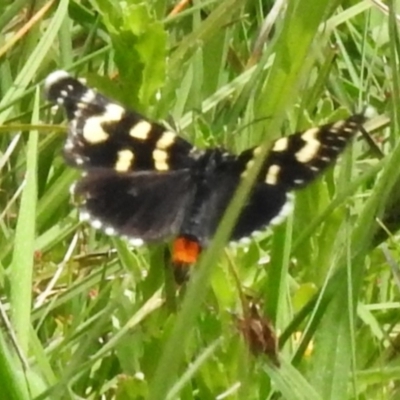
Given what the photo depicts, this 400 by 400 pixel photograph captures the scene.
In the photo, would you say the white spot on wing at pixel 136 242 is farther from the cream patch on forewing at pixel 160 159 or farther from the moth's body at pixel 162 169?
the cream patch on forewing at pixel 160 159

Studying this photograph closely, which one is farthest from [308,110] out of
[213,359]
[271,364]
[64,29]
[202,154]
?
[271,364]

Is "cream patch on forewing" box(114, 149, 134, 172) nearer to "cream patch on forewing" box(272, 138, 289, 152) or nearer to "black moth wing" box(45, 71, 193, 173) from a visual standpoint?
"black moth wing" box(45, 71, 193, 173)

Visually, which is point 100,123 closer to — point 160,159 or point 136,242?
point 160,159

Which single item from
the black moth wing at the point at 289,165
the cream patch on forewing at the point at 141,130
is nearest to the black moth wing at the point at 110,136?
the cream patch on forewing at the point at 141,130

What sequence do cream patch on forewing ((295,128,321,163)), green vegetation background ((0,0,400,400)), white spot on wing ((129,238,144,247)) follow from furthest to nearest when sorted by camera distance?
cream patch on forewing ((295,128,321,163)), white spot on wing ((129,238,144,247)), green vegetation background ((0,0,400,400))

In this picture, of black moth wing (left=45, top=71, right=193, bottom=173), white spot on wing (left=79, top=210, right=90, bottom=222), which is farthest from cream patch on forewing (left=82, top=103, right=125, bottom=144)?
white spot on wing (left=79, top=210, right=90, bottom=222)
